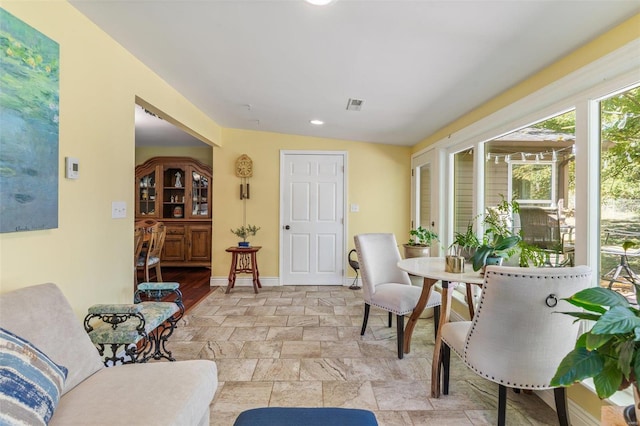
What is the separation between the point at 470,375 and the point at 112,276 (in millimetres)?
2692

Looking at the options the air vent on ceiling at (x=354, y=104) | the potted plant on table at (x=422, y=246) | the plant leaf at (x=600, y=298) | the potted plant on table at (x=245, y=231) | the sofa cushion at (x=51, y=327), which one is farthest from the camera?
the potted plant on table at (x=245, y=231)

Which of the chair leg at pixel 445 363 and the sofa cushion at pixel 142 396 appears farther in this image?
the chair leg at pixel 445 363

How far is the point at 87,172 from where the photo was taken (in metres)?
2.04

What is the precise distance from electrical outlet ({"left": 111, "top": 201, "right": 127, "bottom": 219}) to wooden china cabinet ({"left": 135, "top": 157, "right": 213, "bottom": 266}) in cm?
356

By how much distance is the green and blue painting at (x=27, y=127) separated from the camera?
1.45 metres

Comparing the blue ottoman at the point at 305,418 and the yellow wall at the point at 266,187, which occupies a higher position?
the yellow wall at the point at 266,187

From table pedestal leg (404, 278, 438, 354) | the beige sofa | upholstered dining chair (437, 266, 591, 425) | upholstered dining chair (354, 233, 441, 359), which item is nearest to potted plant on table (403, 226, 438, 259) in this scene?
upholstered dining chair (354, 233, 441, 359)

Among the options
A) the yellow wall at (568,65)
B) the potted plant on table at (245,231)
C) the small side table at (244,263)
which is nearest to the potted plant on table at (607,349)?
the yellow wall at (568,65)

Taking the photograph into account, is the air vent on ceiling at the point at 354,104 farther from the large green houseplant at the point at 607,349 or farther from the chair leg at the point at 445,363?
the large green houseplant at the point at 607,349

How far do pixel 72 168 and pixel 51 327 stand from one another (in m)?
0.95

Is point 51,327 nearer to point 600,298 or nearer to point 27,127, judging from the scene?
point 27,127

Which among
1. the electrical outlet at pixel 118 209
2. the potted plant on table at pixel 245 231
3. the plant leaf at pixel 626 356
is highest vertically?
the electrical outlet at pixel 118 209

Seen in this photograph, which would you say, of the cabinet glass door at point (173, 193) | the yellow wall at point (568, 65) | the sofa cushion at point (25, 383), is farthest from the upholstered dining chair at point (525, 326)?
the cabinet glass door at point (173, 193)

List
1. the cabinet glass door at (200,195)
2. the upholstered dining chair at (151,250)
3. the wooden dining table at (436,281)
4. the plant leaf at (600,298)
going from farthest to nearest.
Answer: the cabinet glass door at (200,195), the upholstered dining chair at (151,250), the wooden dining table at (436,281), the plant leaf at (600,298)
